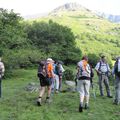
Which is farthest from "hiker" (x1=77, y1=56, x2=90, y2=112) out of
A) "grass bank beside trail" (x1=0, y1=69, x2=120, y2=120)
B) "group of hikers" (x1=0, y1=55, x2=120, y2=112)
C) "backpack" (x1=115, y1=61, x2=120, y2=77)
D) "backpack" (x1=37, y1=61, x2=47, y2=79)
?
"backpack" (x1=115, y1=61, x2=120, y2=77)

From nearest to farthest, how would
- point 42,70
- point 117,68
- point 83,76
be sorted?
point 83,76 < point 42,70 < point 117,68

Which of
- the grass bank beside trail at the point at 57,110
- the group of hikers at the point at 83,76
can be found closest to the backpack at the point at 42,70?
the group of hikers at the point at 83,76

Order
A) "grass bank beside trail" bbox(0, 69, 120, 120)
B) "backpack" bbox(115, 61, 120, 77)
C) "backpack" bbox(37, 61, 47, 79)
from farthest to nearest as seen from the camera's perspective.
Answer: "backpack" bbox(115, 61, 120, 77)
"backpack" bbox(37, 61, 47, 79)
"grass bank beside trail" bbox(0, 69, 120, 120)

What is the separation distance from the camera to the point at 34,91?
1008 inches

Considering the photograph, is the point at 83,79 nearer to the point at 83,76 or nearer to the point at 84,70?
the point at 83,76

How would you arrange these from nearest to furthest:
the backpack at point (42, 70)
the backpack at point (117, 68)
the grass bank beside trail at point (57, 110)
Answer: the grass bank beside trail at point (57, 110)
the backpack at point (42, 70)
the backpack at point (117, 68)

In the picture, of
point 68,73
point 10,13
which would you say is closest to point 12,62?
point 10,13

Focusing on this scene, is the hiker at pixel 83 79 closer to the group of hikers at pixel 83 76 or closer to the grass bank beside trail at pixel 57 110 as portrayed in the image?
the group of hikers at pixel 83 76

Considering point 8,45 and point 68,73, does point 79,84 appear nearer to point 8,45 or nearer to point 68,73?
point 68,73

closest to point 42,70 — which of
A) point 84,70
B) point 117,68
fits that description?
point 84,70

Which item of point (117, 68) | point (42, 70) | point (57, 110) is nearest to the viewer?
point (57, 110)

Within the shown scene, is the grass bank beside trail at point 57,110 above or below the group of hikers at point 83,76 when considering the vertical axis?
below

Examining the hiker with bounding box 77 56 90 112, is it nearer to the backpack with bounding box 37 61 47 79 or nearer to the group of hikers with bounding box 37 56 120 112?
the group of hikers with bounding box 37 56 120 112

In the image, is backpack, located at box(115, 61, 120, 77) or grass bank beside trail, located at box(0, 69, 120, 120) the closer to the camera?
grass bank beside trail, located at box(0, 69, 120, 120)
